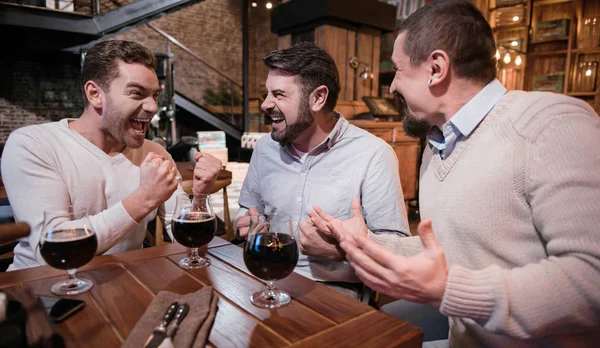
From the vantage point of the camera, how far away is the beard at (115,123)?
Answer: 1.56 metres

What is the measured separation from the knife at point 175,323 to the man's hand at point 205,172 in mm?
791

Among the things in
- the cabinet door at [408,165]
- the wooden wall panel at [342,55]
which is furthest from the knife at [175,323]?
the wooden wall panel at [342,55]

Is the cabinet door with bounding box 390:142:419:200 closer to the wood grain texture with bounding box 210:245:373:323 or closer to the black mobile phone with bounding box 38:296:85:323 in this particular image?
the wood grain texture with bounding box 210:245:373:323

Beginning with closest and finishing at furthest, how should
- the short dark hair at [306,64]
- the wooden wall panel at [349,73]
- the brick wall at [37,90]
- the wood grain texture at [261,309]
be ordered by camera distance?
the wood grain texture at [261,309]
the short dark hair at [306,64]
the wooden wall panel at [349,73]
the brick wall at [37,90]

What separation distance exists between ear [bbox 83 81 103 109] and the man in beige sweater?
108cm

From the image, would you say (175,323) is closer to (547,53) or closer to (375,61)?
(375,61)

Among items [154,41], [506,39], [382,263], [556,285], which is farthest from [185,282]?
[154,41]

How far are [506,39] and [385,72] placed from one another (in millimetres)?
2050

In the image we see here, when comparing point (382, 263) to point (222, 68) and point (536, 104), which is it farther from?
point (222, 68)

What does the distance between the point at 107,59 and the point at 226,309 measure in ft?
3.93

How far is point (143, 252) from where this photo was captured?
1.25m

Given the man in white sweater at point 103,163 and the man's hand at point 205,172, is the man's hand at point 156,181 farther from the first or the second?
the man's hand at point 205,172

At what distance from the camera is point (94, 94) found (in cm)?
157

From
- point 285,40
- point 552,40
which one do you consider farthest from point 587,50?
point 285,40
